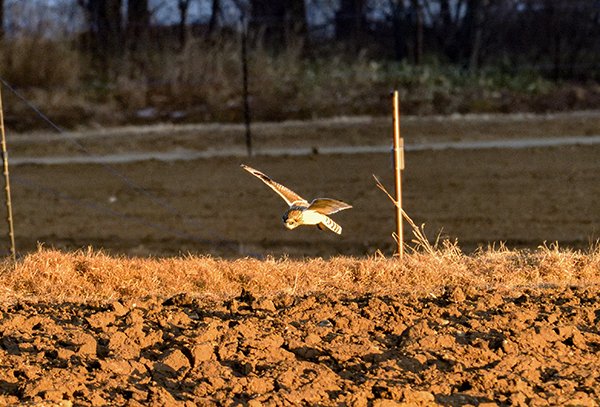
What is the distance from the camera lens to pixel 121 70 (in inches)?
1057

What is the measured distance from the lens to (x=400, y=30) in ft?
93.5

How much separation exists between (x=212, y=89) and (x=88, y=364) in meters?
19.8

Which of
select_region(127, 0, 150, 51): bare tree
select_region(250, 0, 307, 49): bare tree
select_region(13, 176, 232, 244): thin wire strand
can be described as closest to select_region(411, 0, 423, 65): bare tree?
select_region(250, 0, 307, 49): bare tree

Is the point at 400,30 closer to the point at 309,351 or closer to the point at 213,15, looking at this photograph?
the point at 213,15

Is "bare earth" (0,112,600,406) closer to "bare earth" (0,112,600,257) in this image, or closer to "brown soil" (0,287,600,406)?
"brown soil" (0,287,600,406)

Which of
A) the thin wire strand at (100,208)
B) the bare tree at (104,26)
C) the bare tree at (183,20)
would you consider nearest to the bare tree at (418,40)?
the bare tree at (183,20)

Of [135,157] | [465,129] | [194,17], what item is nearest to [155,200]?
[135,157]

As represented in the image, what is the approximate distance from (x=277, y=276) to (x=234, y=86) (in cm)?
1839

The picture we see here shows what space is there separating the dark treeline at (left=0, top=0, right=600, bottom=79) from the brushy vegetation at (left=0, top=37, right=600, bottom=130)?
683mm

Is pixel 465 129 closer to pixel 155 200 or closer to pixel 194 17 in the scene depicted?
pixel 155 200

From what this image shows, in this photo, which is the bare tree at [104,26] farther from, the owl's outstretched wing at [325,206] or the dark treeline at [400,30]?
the owl's outstretched wing at [325,206]

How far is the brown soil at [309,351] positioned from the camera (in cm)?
490

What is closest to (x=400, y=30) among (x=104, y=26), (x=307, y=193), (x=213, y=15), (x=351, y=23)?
(x=351, y=23)

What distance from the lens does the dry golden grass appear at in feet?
22.0
